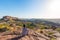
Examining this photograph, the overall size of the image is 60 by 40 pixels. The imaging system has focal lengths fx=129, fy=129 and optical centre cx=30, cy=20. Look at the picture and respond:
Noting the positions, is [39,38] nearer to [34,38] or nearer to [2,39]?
[34,38]

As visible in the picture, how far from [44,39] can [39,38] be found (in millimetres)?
1542

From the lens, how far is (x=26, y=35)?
2959 cm

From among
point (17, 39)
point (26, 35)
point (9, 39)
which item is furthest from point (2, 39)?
point (26, 35)

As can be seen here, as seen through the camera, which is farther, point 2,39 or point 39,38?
point 39,38

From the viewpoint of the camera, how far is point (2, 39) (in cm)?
2917

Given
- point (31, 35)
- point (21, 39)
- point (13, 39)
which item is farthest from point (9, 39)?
point (31, 35)

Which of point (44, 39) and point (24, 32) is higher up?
point (24, 32)

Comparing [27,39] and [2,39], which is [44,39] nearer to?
[27,39]

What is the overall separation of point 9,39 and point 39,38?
7470mm

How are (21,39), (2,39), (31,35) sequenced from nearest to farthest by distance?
(21,39)
(2,39)
(31,35)

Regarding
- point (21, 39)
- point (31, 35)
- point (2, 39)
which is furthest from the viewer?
point (31, 35)

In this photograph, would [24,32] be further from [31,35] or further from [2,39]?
[2,39]

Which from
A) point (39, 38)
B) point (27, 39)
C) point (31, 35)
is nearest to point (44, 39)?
point (39, 38)

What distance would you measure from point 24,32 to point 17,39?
2932mm
